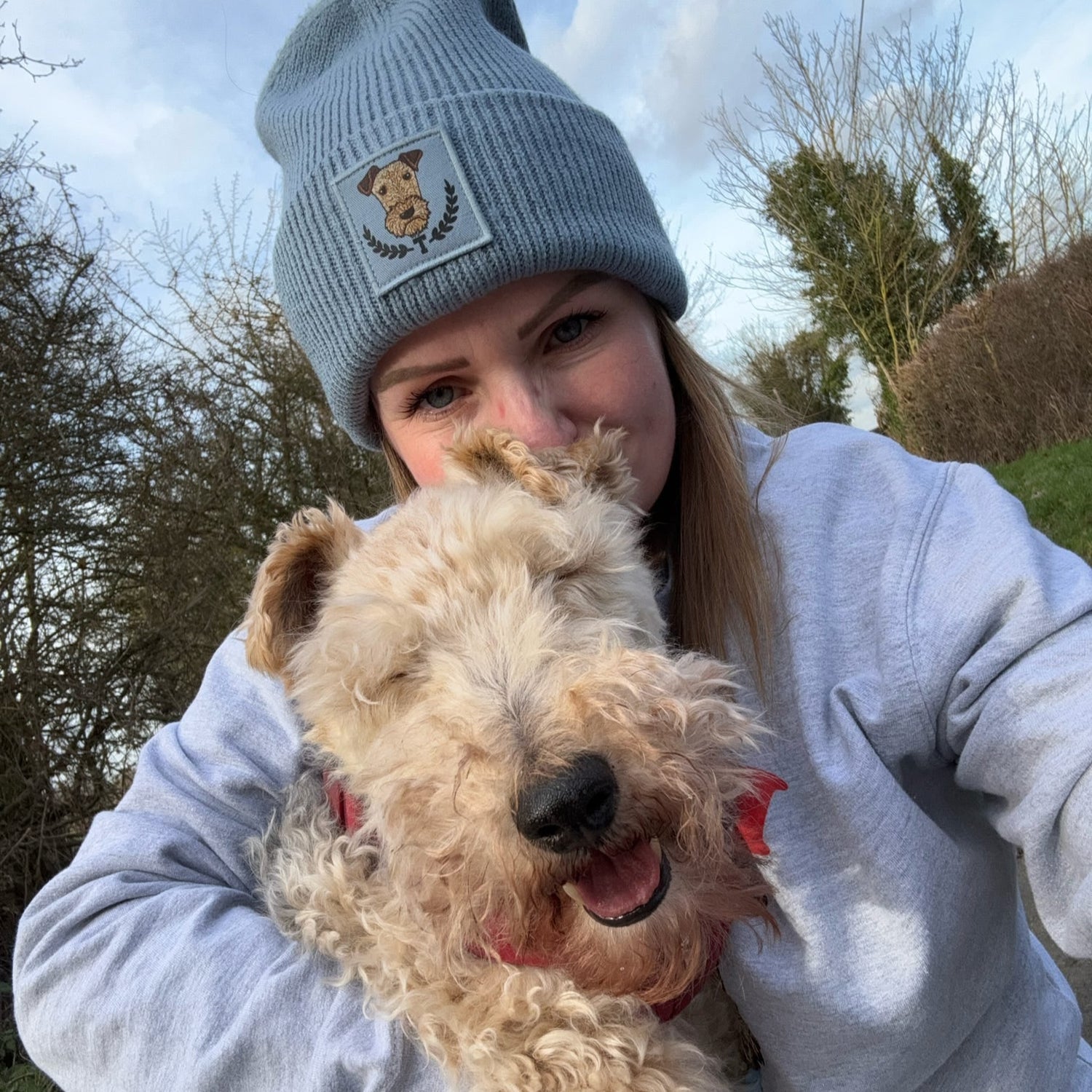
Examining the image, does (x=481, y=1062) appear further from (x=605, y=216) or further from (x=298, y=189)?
(x=298, y=189)

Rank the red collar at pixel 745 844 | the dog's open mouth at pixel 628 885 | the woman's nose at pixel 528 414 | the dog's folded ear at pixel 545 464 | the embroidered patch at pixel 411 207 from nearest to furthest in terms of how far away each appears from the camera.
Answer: the dog's open mouth at pixel 628 885 → the red collar at pixel 745 844 → the dog's folded ear at pixel 545 464 → the embroidered patch at pixel 411 207 → the woman's nose at pixel 528 414

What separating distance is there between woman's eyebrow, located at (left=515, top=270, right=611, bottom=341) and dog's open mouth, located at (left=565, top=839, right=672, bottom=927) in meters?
1.46

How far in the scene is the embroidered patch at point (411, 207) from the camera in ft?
7.84

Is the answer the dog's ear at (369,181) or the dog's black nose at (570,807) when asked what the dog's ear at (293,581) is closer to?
the dog's ear at (369,181)

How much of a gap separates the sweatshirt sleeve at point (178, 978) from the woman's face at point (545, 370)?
1237 millimetres

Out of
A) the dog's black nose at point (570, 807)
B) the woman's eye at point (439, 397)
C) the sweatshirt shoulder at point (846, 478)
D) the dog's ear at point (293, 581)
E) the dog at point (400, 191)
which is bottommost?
the dog's black nose at point (570, 807)

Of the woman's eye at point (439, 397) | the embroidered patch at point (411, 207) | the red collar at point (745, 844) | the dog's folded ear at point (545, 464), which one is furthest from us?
the woman's eye at point (439, 397)

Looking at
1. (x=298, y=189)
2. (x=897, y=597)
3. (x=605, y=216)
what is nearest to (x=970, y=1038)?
(x=897, y=597)

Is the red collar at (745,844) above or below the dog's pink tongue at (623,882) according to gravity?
below

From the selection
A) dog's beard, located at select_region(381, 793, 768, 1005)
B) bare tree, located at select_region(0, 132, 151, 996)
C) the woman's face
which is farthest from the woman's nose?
bare tree, located at select_region(0, 132, 151, 996)

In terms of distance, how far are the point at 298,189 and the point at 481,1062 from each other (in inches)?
96.4

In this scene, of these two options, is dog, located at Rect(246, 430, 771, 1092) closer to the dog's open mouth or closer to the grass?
the dog's open mouth

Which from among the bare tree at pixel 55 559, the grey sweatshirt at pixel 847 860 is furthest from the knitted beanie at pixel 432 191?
the bare tree at pixel 55 559

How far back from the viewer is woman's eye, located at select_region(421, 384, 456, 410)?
8.68ft
